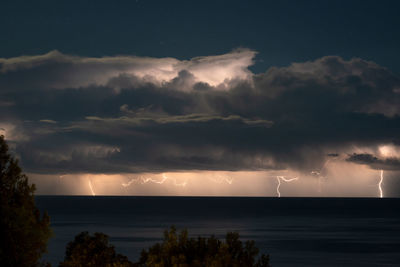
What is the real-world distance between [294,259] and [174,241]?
287 feet

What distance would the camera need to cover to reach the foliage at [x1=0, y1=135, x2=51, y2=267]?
72.5 feet

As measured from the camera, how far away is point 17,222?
2208 centimetres

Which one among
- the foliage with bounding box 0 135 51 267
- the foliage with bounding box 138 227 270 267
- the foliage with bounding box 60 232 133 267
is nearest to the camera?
the foliage with bounding box 138 227 270 267

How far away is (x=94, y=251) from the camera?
27562 mm

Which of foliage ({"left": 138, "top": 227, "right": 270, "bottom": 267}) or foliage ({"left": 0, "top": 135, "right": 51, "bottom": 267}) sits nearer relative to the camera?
foliage ({"left": 138, "top": 227, "right": 270, "bottom": 267})

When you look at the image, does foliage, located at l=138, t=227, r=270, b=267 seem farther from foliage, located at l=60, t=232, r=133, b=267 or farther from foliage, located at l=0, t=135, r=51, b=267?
foliage, located at l=60, t=232, r=133, b=267

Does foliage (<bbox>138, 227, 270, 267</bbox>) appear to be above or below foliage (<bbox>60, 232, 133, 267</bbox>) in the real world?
above

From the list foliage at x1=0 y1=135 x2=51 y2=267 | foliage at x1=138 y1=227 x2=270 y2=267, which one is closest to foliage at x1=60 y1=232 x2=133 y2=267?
foliage at x1=0 y1=135 x2=51 y2=267

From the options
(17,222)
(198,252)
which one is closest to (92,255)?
(17,222)

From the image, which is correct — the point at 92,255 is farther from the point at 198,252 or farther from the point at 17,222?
the point at 198,252

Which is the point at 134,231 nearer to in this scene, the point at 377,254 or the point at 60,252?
the point at 60,252

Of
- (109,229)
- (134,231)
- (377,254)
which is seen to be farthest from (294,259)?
(109,229)

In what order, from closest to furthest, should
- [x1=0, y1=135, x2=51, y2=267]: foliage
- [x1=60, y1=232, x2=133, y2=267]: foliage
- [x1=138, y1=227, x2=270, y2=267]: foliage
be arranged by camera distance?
[x1=138, y1=227, x2=270, y2=267]: foliage → [x1=0, y1=135, x2=51, y2=267]: foliage → [x1=60, y1=232, x2=133, y2=267]: foliage

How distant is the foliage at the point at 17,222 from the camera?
22.1m
